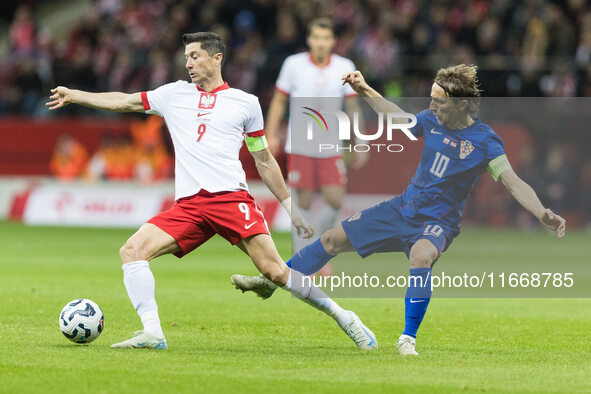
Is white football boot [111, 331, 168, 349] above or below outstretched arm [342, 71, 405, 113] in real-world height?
below

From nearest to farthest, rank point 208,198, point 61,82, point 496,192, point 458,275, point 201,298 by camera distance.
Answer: point 208,198 → point 201,298 → point 458,275 → point 496,192 → point 61,82

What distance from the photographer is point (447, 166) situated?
8469 millimetres

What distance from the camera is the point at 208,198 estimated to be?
27.3ft

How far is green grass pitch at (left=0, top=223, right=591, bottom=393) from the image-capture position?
272 inches

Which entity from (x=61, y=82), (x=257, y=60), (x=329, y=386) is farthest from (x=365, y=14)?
(x=329, y=386)

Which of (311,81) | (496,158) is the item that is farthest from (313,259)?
(311,81)

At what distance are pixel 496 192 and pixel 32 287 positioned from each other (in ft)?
36.9

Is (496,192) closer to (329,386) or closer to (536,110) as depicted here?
(536,110)

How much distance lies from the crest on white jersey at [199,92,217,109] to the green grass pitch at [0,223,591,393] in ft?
5.89

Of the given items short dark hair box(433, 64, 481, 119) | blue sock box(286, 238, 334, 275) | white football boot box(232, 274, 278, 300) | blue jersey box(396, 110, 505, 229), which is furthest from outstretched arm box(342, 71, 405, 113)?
white football boot box(232, 274, 278, 300)

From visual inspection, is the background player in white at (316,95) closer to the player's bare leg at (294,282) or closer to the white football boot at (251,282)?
the white football boot at (251,282)

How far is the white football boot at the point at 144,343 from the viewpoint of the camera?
26.5ft

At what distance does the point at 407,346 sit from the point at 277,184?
60.8 inches

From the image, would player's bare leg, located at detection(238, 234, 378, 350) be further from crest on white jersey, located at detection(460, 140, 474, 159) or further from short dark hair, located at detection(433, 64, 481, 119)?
short dark hair, located at detection(433, 64, 481, 119)
